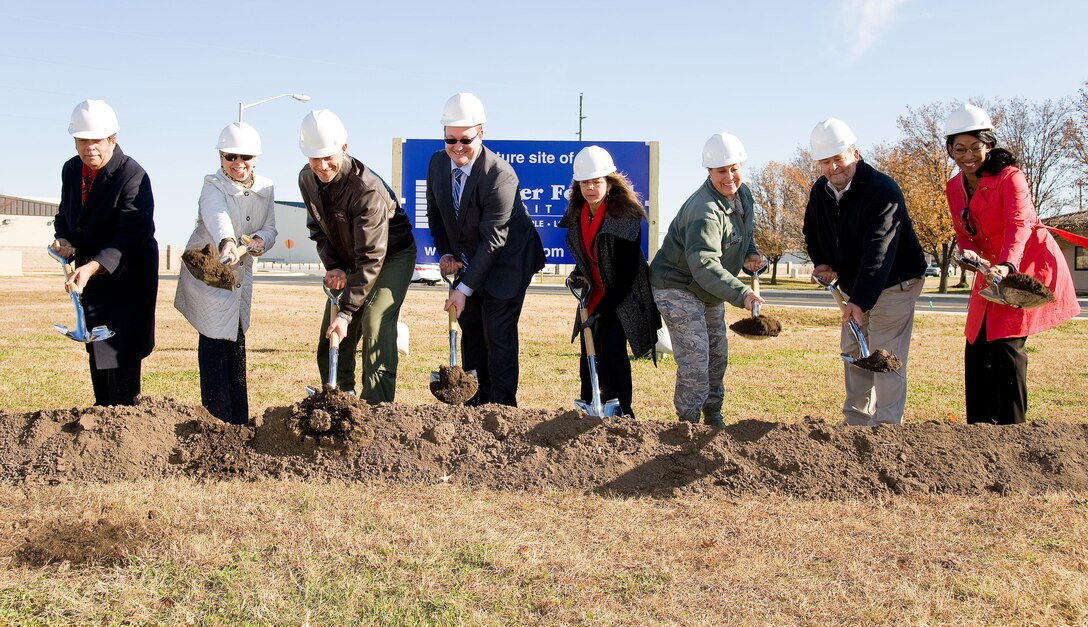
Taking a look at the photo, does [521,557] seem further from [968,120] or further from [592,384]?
[968,120]

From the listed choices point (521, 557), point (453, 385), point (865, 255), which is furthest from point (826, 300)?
point (521, 557)

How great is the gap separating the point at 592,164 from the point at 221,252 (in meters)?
2.14

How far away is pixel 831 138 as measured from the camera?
4.98 meters

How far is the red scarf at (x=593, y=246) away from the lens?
18.2 ft

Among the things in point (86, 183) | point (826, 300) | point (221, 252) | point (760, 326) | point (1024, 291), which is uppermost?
point (86, 183)

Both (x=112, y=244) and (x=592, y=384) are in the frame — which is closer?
(x=112, y=244)

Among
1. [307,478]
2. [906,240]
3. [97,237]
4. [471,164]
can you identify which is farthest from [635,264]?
[97,237]

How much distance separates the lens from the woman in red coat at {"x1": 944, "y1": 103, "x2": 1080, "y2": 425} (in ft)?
15.8

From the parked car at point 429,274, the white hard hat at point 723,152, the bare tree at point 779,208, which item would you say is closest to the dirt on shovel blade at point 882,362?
the white hard hat at point 723,152

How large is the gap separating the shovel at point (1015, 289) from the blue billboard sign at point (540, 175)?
4.77m

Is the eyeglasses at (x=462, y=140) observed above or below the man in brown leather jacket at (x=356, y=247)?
above

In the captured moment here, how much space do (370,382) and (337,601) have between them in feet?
7.57

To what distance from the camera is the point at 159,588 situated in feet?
9.66

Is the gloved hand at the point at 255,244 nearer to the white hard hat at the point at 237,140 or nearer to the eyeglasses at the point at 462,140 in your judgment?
the white hard hat at the point at 237,140
